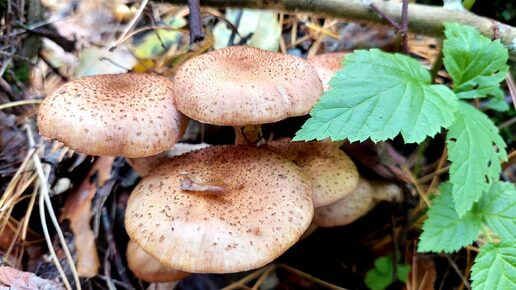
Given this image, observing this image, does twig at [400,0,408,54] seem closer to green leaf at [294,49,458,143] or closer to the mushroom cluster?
green leaf at [294,49,458,143]

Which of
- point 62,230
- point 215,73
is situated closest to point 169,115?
point 215,73

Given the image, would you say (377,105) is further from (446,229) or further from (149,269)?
(149,269)

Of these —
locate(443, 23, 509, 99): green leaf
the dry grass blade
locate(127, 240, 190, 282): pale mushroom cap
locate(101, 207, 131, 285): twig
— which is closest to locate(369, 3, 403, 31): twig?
locate(443, 23, 509, 99): green leaf

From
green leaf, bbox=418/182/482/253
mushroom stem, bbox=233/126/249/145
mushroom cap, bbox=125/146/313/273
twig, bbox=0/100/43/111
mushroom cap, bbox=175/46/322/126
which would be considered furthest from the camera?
twig, bbox=0/100/43/111

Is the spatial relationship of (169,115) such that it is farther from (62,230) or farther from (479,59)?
(479,59)

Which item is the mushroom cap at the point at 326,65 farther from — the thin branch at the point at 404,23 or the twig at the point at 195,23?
the twig at the point at 195,23
